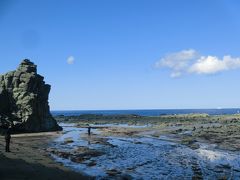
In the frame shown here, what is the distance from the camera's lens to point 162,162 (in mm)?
38094

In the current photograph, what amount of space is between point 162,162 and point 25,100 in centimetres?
3904

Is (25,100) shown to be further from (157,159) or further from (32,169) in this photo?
(32,169)

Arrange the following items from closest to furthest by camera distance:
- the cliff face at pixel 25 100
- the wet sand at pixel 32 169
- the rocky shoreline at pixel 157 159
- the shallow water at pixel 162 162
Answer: the wet sand at pixel 32 169
the shallow water at pixel 162 162
the rocky shoreline at pixel 157 159
the cliff face at pixel 25 100

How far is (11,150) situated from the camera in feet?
137

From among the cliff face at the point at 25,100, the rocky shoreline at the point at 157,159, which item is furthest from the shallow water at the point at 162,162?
the cliff face at the point at 25,100

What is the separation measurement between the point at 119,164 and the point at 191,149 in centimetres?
1480

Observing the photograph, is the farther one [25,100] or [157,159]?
[25,100]

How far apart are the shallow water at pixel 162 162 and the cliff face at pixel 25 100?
846 inches

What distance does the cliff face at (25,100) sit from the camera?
227 ft

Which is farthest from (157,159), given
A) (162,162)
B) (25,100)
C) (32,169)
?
(25,100)

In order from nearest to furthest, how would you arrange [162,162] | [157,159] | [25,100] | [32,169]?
[32,169] → [162,162] → [157,159] → [25,100]

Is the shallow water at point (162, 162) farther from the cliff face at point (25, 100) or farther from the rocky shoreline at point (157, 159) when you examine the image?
the cliff face at point (25, 100)

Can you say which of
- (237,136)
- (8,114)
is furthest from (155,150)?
(8,114)

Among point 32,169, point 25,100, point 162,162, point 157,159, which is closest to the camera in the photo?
point 32,169
